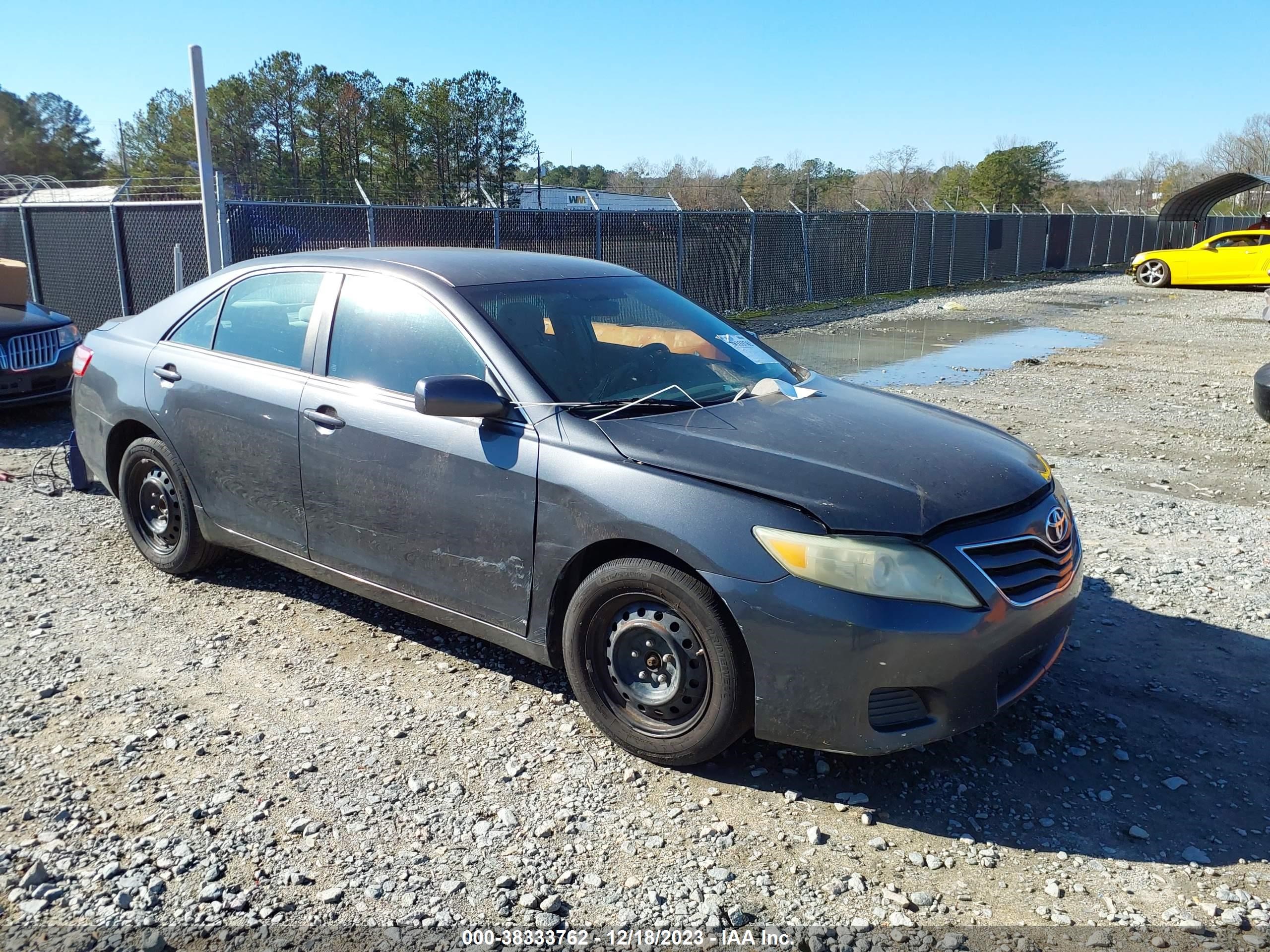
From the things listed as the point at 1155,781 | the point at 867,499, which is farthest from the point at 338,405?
the point at 1155,781

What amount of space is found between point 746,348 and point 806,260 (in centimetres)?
1617

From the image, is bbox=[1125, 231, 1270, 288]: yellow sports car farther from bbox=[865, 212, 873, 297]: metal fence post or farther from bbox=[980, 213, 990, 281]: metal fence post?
bbox=[865, 212, 873, 297]: metal fence post

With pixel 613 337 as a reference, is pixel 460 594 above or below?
below

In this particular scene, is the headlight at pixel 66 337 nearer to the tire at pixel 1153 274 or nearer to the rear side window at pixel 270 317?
the rear side window at pixel 270 317

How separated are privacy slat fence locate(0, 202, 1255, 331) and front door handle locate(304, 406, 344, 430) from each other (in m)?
6.68

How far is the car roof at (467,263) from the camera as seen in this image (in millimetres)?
4105

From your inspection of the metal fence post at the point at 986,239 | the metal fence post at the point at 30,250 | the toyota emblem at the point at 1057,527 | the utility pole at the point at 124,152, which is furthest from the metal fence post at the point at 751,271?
the utility pole at the point at 124,152

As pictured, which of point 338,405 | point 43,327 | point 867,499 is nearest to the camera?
point 867,499

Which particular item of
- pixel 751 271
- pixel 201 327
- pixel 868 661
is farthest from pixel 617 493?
pixel 751 271

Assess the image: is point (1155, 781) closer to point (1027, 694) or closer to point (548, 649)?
point (1027, 694)

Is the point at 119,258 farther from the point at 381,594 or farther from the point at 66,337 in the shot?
the point at 381,594

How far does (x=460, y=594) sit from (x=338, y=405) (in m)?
0.97

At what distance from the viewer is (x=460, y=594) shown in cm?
369

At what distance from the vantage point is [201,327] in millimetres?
4758
